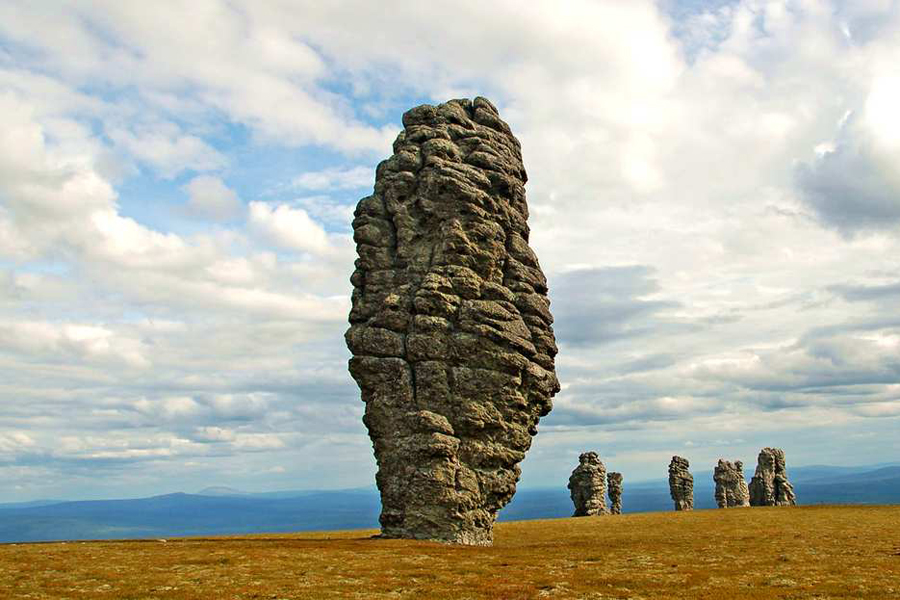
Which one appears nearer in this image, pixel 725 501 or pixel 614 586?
pixel 614 586

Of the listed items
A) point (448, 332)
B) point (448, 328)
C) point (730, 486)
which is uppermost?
point (448, 328)

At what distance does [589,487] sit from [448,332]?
3032 inches

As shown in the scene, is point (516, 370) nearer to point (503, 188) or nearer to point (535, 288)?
point (535, 288)

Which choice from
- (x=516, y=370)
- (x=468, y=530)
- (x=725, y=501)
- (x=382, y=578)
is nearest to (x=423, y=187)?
(x=516, y=370)

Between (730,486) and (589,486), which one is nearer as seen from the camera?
(589,486)

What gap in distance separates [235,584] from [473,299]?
35.7 metres

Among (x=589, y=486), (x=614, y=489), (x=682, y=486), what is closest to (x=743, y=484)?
(x=682, y=486)

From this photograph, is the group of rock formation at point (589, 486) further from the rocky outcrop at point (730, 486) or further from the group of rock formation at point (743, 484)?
the rocky outcrop at point (730, 486)

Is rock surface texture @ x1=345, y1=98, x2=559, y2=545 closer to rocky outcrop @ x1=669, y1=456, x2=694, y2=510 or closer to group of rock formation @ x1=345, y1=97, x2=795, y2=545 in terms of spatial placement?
group of rock formation @ x1=345, y1=97, x2=795, y2=545

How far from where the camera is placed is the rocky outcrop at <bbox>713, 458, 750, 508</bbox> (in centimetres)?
13862

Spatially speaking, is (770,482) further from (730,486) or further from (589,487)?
(589,487)

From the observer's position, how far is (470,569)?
132ft

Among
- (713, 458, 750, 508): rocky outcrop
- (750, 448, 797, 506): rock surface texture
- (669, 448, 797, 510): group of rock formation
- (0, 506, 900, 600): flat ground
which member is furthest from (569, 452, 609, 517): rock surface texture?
(0, 506, 900, 600): flat ground

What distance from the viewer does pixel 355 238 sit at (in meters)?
68.5
